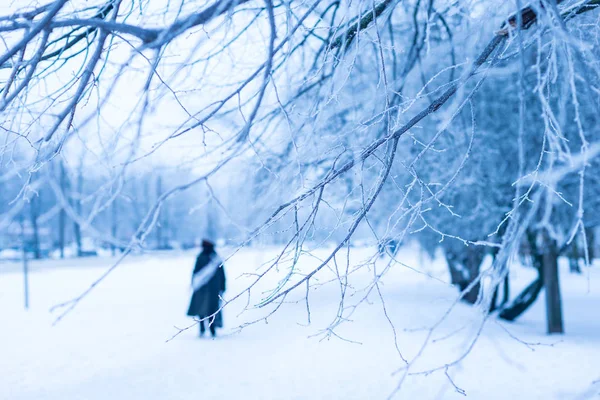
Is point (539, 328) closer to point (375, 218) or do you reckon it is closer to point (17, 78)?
point (375, 218)

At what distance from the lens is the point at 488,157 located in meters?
9.55

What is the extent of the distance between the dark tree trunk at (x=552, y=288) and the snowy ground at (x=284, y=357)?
36 cm

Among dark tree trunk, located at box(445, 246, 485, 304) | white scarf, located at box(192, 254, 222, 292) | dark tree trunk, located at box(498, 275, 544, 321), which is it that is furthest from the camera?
dark tree trunk, located at box(498, 275, 544, 321)

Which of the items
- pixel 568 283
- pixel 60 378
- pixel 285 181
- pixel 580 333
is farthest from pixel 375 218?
pixel 568 283

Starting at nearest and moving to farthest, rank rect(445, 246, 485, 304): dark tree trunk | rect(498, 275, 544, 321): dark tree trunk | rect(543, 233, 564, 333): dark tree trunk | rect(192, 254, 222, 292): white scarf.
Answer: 1. rect(192, 254, 222, 292): white scarf
2. rect(543, 233, 564, 333): dark tree trunk
3. rect(445, 246, 485, 304): dark tree trunk
4. rect(498, 275, 544, 321): dark tree trunk

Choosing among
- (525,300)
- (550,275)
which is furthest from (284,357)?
(525,300)

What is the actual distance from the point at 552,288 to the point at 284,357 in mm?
6308

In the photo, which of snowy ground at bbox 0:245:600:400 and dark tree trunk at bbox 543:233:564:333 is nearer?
snowy ground at bbox 0:245:600:400

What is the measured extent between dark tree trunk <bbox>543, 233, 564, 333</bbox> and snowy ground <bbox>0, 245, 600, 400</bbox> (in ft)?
1.19

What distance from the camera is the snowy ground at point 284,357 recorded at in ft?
20.0

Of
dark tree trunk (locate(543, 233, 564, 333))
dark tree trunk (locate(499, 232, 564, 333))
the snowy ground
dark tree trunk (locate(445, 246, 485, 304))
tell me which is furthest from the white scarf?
dark tree trunk (locate(543, 233, 564, 333))

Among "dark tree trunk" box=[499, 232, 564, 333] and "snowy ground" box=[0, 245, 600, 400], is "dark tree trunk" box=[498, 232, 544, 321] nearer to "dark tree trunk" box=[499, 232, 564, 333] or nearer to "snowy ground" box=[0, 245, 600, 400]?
"dark tree trunk" box=[499, 232, 564, 333]

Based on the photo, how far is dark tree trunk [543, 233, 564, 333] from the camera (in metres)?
11.4

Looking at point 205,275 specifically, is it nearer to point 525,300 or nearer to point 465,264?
point 465,264
